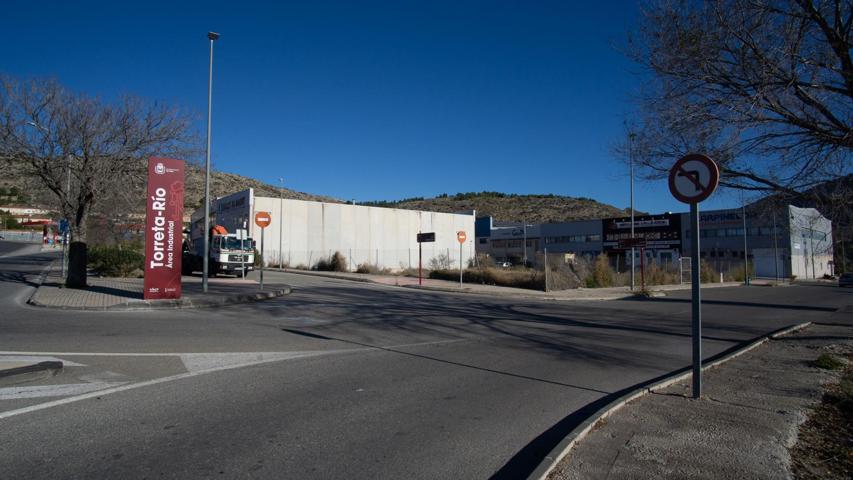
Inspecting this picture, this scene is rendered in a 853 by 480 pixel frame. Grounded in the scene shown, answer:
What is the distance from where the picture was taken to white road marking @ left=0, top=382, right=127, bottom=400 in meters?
6.25

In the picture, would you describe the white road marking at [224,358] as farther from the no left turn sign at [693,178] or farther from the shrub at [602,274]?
the shrub at [602,274]

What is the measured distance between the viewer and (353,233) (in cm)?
5569

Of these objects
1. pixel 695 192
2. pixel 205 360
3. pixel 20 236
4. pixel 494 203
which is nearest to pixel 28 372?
pixel 205 360

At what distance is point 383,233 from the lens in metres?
58.6

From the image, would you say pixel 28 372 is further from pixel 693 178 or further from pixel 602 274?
pixel 602 274

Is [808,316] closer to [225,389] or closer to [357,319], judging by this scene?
[357,319]

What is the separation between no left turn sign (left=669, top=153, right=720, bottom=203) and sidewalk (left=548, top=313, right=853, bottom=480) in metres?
2.31

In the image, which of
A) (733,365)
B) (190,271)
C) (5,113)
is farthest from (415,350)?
(190,271)

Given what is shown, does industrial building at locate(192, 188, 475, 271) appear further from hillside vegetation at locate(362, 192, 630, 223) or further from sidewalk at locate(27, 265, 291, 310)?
hillside vegetation at locate(362, 192, 630, 223)

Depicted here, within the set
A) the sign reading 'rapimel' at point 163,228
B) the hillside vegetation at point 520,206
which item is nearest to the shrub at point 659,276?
the sign reading 'rapimel' at point 163,228

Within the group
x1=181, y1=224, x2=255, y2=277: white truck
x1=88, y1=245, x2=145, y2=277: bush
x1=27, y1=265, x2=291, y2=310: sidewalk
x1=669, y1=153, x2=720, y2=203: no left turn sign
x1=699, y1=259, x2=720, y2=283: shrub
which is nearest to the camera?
x1=669, y1=153, x2=720, y2=203: no left turn sign

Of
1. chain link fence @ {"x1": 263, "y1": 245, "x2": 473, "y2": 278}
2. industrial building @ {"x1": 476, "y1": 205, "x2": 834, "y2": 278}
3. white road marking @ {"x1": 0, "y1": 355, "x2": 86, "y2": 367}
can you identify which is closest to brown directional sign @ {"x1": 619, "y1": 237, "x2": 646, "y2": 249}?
industrial building @ {"x1": 476, "y1": 205, "x2": 834, "y2": 278}

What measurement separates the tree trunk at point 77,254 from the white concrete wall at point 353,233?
89.1 feet

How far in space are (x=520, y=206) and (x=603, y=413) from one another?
134 m
